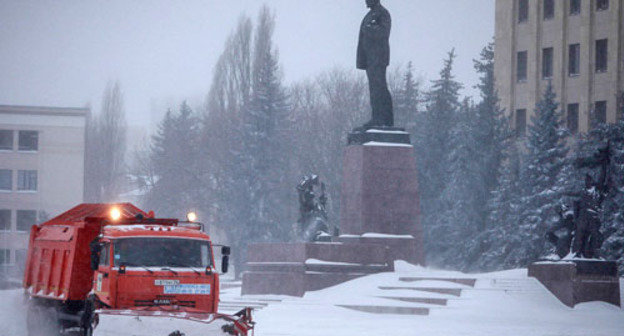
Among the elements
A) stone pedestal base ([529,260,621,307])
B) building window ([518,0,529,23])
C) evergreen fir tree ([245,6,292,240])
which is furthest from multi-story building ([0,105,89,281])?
stone pedestal base ([529,260,621,307])

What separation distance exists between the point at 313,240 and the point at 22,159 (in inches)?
2262

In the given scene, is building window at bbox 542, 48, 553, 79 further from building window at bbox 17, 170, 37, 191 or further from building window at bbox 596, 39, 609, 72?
building window at bbox 17, 170, 37, 191

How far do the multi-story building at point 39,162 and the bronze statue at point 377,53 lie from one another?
5467cm

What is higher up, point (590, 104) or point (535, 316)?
point (590, 104)

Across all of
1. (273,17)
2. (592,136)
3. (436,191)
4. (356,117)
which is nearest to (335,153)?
A: (356,117)

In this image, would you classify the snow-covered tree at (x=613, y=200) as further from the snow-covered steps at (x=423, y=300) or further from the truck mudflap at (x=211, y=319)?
the truck mudflap at (x=211, y=319)

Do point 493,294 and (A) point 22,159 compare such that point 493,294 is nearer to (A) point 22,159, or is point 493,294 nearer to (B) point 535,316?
(B) point 535,316

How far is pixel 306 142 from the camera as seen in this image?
6225 centimetres

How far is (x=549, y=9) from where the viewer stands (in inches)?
2372

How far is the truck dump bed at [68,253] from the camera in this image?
1691 cm

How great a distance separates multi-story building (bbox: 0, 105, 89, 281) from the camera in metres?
82.9

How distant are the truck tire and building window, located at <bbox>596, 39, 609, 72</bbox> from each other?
4468 centimetres

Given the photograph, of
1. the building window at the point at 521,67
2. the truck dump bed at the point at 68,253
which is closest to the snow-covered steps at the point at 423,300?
the truck dump bed at the point at 68,253

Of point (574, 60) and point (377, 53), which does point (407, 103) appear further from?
point (377, 53)
